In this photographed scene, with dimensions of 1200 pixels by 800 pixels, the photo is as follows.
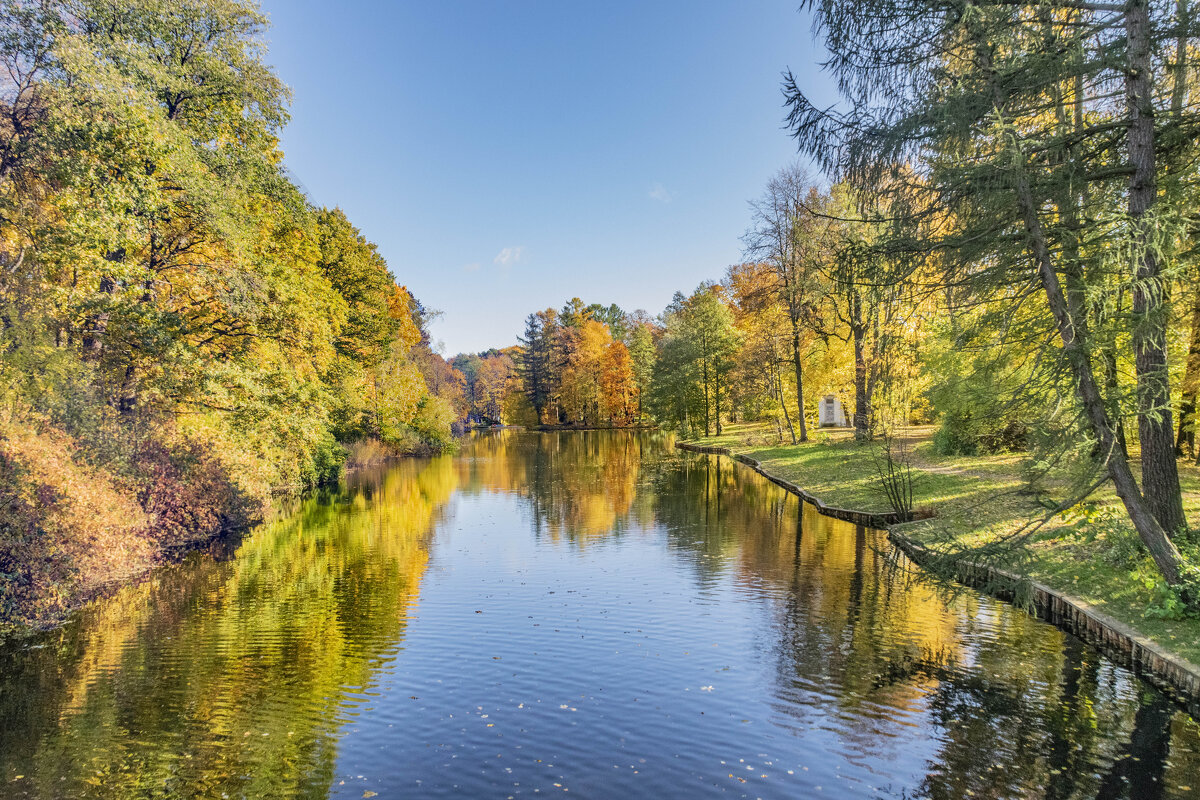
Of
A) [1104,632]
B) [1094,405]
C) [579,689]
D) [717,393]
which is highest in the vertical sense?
[717,393]

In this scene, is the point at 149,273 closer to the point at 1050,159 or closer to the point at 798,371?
the point at 1050,159

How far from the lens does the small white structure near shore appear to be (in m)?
43.7

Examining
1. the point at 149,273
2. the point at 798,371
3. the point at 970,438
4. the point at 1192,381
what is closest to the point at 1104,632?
the point at 1192,381

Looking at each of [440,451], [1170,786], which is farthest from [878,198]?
[440,451]

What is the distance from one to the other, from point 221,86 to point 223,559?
11.9 metres

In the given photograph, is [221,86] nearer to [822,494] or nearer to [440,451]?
[822,494]

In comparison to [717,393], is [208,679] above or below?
below

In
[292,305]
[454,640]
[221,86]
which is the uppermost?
[221,86]

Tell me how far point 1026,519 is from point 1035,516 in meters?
1.84

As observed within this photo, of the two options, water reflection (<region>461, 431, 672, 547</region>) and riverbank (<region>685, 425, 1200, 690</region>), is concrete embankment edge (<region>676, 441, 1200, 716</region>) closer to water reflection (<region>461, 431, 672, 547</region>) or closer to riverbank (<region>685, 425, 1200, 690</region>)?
riverbank (<region>685, 425, 1200, 690</region>)

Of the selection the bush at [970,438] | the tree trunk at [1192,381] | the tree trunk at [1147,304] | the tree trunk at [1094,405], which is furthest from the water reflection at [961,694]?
the bush at [970,438]

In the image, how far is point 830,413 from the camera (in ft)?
145

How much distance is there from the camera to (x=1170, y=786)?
5.45m

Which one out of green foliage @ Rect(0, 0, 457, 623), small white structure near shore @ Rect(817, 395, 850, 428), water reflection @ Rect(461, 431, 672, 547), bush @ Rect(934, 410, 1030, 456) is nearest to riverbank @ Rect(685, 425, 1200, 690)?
bush @ Rect(934, 410, 1030, 456)
